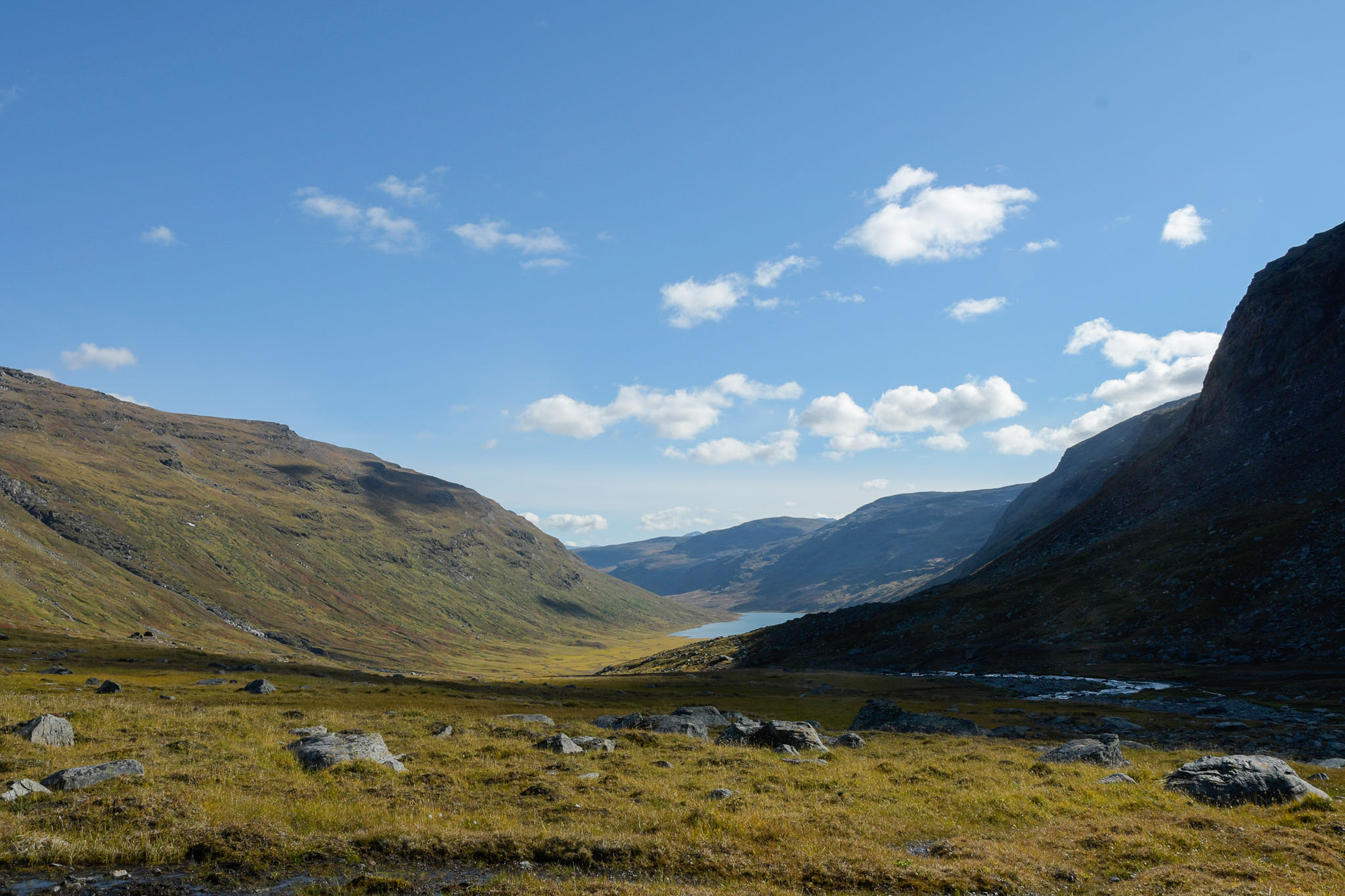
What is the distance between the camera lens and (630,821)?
19562 mm

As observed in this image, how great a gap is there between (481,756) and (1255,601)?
4116 inches

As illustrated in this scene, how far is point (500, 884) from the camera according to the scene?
1453cm

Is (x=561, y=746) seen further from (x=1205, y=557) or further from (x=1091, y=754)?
(x=1205, y=557)

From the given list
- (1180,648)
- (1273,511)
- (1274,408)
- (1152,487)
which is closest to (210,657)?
(1180,648)

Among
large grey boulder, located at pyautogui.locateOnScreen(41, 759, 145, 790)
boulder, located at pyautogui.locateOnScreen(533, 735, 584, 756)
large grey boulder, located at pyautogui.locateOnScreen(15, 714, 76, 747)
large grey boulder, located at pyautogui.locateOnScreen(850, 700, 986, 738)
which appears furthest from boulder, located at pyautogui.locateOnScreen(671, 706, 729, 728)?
large grey boulder, located at pyautogui.locateOnScreen(15, 714, 76, 747)

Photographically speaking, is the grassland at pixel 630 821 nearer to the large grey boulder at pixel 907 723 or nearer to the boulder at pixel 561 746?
the boulder at pixel 561 746

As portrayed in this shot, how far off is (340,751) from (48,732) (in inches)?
470

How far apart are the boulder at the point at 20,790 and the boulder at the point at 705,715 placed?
30048 mm

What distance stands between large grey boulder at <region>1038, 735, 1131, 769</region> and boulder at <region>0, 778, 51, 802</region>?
1496 inches

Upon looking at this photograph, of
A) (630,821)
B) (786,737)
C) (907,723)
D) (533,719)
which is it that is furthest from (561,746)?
(907,723)

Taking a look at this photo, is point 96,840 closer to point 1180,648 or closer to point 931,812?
point 931,812

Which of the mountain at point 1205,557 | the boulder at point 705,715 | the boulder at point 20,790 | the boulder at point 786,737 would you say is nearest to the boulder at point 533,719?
the boulder at point 705,715

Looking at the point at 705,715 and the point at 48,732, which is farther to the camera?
the point at 705,715

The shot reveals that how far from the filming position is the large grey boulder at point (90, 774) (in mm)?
19484
